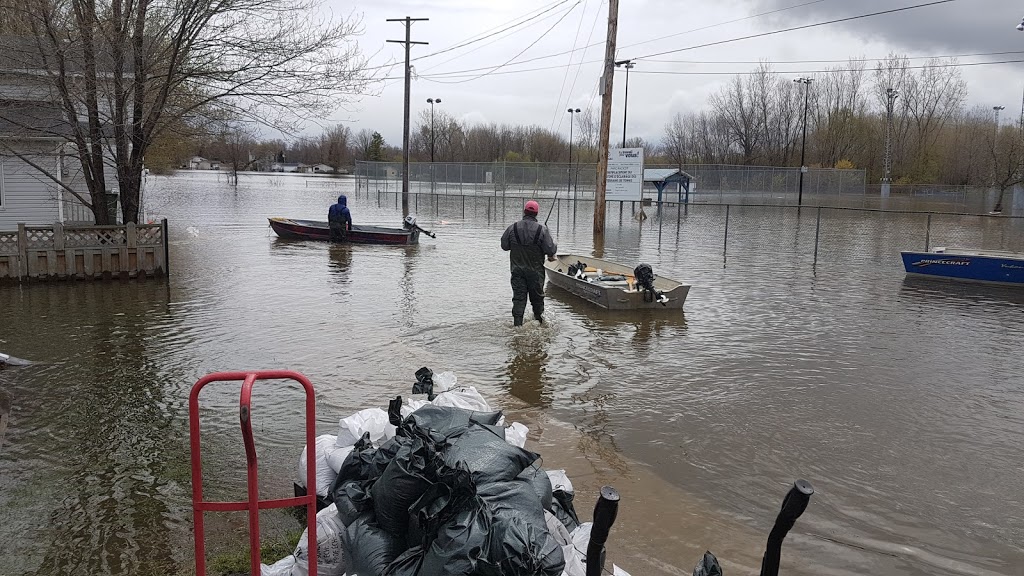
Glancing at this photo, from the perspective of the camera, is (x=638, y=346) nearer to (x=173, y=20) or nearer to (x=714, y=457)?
(x=714, y=457)

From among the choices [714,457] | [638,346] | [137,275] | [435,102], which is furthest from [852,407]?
[435,102]

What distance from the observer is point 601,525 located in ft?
11.6

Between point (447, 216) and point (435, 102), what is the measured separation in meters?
43.2

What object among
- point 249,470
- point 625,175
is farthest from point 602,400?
point 625,175

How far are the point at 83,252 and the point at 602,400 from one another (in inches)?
476

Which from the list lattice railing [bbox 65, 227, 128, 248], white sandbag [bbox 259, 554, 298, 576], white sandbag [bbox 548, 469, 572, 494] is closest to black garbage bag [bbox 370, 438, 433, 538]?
white sandbag [bbox 259, 554, 298, 576]

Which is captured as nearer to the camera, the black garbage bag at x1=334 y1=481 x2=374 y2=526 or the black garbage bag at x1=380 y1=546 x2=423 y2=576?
the black garbage bag at x1=380 y1=546 x2=423 y2=576

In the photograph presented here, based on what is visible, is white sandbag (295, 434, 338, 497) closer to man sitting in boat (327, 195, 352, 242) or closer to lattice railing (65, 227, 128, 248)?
lattice railing (65, 227, 128, 248)

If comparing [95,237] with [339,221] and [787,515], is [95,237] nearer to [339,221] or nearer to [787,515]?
[339,221]

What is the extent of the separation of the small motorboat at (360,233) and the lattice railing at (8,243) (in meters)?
9.72

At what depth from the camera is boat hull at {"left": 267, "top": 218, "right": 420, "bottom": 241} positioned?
2378 cm

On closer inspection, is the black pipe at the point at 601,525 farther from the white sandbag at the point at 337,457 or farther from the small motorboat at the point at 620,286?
the small motorboat at the point at 620,286

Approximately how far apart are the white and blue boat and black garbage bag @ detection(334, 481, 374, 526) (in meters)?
17.7

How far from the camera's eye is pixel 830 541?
5.49 meters
